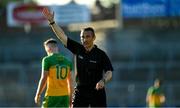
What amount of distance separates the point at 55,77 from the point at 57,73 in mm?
95

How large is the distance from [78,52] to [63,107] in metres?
2.94

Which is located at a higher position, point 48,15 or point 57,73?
point 48,15

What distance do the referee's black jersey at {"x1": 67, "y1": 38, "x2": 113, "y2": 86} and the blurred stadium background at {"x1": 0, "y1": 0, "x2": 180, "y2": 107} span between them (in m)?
23.4

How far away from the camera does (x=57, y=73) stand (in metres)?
14.0

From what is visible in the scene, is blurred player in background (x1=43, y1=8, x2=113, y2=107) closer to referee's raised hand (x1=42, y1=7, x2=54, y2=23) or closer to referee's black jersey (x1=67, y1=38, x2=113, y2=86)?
referee's black jersey (x1=67, y1=38, x2=113, y2=86)

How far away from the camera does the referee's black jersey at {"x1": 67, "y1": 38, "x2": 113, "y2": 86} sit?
11.4 m

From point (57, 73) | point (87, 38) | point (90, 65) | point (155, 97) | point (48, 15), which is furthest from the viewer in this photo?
point (155, 97)

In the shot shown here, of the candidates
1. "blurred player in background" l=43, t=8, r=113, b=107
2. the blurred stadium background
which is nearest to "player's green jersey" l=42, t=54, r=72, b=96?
"blurred player in background" l=43, t=8, r=113, b=107

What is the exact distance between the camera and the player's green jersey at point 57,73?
13844 millimetres

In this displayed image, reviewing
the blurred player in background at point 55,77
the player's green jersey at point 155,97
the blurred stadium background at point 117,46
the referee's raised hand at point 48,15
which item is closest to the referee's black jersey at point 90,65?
the referee's raised hand at point 48,15

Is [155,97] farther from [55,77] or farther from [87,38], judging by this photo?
[87,38]

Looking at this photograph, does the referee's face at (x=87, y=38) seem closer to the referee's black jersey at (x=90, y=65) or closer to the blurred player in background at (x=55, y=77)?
the referee's black jersey at (x=90, y=65)

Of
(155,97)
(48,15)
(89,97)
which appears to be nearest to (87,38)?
(48,15)

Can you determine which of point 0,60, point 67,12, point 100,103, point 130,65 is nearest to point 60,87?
point 100,103
